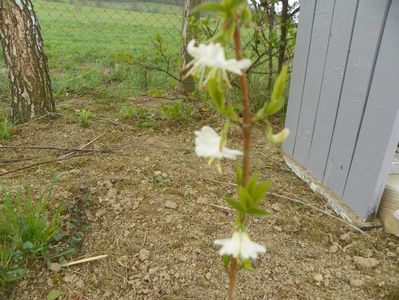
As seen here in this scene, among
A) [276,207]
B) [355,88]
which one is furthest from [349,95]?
[276,207]

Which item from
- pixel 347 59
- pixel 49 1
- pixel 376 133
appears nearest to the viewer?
pixel 376 133

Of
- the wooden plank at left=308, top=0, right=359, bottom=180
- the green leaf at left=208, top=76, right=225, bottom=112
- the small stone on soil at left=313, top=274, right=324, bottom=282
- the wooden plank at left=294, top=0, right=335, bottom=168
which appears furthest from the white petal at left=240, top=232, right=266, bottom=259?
the wooden plank at left=294, top=0, right=335, bottom=168

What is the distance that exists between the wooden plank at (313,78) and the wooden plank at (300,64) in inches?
2.0

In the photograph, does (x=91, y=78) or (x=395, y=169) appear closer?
(x=395, y=169)

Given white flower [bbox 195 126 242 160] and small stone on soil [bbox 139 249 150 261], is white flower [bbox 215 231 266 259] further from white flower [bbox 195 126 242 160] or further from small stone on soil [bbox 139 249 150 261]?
small stone on soil [bbox 139 249 150 261]

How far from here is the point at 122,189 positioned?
1984 millimetres

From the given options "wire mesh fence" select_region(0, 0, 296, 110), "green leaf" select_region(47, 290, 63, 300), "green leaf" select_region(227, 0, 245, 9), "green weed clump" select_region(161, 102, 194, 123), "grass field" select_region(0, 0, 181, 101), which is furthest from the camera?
"grass field" select_region(0, 0, 181, 101)

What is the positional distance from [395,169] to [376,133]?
315 mm

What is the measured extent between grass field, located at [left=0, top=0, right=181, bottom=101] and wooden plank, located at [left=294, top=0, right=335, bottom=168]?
4.15 feet

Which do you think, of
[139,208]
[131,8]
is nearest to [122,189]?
[139,208]

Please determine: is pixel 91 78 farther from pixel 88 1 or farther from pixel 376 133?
pixel 88 1

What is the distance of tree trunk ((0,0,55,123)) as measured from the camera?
2.56m

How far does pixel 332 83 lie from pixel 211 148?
4.88 ft

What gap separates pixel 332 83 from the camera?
1.99 metres
